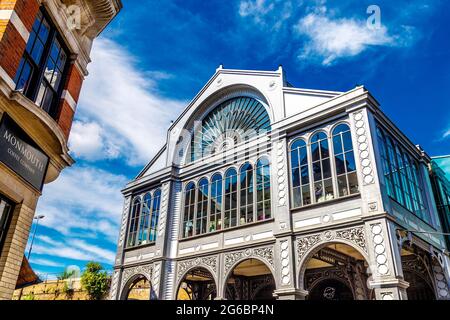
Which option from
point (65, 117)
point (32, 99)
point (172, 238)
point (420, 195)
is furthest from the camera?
point (172, 238)

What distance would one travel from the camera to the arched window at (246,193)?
650 inches

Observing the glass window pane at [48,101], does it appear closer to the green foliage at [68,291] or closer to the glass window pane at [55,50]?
the glass window pane at [55,50]

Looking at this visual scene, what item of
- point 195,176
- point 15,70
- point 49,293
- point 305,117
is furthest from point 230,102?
point 49,293

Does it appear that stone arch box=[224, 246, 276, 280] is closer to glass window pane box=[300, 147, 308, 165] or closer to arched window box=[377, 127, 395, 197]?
glass window pane box=[300, 147, 308, 165]

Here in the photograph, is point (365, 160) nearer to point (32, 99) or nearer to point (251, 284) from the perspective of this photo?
point (251, 284)

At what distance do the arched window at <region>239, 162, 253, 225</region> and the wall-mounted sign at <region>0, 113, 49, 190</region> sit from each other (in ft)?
31.8

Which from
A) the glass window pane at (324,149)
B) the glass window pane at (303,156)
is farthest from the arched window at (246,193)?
the glass window pane at (324,149)

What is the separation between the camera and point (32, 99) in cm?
848

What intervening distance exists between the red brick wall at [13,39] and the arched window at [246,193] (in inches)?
449

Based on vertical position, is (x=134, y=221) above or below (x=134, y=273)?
above

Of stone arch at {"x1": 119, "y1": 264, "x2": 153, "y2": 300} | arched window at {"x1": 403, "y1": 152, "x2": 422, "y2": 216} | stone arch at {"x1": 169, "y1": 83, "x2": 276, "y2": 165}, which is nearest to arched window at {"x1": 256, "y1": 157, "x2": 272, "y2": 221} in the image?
stone arch at {"x1": 169, "y1": 83, "x2": 276, "y2": 165}

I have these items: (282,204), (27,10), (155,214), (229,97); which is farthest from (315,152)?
(27,10)

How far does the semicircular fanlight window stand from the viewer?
18594 mm

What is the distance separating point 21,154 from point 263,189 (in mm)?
10662
